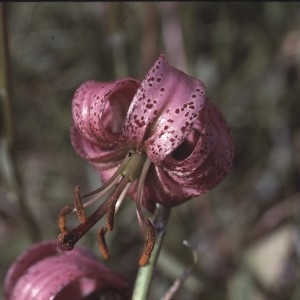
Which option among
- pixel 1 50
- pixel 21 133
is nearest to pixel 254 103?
pixel 21 133

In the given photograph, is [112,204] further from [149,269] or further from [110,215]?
[149,269]

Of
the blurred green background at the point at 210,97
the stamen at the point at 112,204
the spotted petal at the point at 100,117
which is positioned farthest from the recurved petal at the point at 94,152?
the blurred green background at the point at 210,97

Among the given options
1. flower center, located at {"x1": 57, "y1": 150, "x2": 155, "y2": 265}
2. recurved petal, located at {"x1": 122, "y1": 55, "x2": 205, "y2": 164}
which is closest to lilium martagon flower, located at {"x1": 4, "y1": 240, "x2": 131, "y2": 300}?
flower center, located at {"x1": 57, "y1": 150, "x2": 155, "y2": 265}

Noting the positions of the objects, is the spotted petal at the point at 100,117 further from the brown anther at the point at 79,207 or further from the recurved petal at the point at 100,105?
the brown anther at the point at 79,207

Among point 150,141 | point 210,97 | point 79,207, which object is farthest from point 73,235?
point 210,97

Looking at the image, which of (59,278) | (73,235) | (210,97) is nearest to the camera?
(73,235)

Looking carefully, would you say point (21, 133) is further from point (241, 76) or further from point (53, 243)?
point (53, 243)
